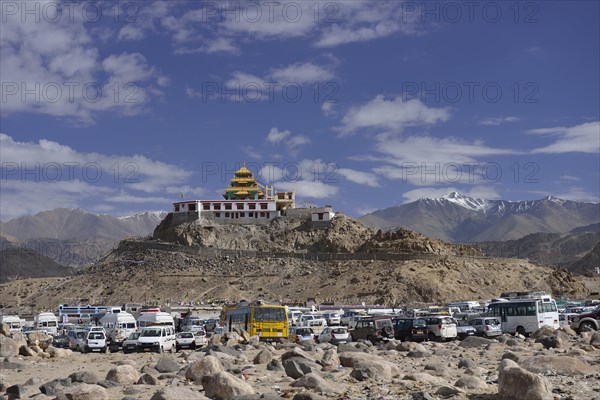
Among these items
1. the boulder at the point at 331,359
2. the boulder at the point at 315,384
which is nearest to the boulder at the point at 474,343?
the boulder at the point at 331,359

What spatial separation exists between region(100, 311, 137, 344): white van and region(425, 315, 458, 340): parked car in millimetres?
16704

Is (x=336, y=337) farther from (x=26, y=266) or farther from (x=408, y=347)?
(x=26, y=266)

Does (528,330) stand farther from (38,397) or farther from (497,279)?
(497,279)

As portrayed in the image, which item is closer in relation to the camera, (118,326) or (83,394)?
(83,394)

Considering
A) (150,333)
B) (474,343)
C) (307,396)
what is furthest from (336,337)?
(307,396)

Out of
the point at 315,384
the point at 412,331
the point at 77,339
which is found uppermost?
the point at 315,384

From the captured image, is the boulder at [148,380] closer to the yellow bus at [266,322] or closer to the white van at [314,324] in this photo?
the yellow bus at [266,322]

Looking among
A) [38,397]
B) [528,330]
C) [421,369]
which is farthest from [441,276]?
[38,397]

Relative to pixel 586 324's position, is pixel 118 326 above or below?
above

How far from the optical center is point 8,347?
2827 centimetres

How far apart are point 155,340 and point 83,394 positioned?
17.2 metres

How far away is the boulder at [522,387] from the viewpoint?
13742mm

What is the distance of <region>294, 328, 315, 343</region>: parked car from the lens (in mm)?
35594

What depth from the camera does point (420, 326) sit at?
35219 millimetres
